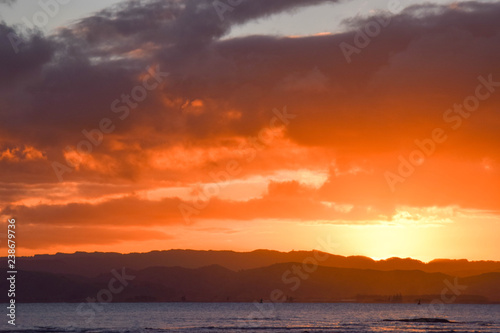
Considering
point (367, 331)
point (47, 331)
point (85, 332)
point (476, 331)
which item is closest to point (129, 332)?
point (85, 332)

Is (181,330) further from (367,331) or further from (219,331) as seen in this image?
(367,331)

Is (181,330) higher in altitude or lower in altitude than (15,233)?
lower

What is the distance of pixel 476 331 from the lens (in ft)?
490

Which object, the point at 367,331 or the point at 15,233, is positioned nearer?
the point at 15,233

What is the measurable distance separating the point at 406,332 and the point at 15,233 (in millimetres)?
98208

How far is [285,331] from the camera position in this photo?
148 metres

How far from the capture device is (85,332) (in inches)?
5758

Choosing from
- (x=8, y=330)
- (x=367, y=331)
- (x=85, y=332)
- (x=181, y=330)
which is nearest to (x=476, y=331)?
(x=367, y=331)

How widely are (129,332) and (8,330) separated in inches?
1168

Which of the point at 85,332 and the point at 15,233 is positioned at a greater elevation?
the point at 15,233

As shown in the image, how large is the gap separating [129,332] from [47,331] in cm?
1995

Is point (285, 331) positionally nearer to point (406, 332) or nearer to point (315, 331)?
point (315, 331)

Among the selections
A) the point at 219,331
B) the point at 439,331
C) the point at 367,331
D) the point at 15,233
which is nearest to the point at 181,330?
the point at 219,331

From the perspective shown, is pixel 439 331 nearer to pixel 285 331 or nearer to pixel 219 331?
pixel 285 331
